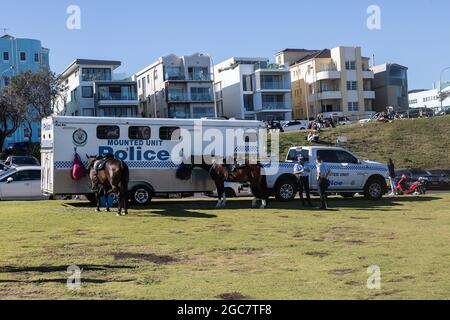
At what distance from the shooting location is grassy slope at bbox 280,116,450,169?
4844 centimetres

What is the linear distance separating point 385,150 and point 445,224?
3663 cm

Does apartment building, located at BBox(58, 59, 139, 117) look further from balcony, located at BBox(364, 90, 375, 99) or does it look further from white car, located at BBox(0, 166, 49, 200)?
Answer: white car, located at BBox(0, 166, 49, 200)

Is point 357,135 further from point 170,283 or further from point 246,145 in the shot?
point 170,283

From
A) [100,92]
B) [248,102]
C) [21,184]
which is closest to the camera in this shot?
[21,184]

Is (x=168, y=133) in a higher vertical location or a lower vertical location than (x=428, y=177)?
higher

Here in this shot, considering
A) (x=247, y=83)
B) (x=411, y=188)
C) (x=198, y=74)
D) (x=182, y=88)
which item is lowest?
(x=411, y=188)

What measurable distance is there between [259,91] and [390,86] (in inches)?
933

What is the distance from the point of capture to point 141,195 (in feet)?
64.5

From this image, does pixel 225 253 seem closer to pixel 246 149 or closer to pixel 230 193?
pixel 246 149

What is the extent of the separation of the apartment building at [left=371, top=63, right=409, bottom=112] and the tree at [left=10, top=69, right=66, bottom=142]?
50931mm

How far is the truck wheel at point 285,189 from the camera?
2123 centimetres

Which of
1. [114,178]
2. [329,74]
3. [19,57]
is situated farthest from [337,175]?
[19,57]

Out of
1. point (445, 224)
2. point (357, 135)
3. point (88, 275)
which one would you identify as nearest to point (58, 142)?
point (88, 275)

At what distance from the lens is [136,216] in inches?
653
